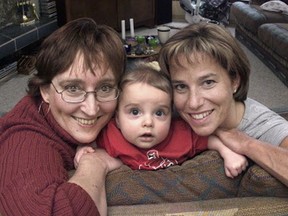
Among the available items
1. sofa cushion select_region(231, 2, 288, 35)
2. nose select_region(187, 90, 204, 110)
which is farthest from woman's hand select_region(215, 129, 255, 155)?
sofa cushion select_region(231, 2, 288, 35)

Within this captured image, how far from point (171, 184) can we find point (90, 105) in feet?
1.12

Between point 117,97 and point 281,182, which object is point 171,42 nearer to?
point 117,97

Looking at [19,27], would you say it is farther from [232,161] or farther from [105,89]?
[232,161]

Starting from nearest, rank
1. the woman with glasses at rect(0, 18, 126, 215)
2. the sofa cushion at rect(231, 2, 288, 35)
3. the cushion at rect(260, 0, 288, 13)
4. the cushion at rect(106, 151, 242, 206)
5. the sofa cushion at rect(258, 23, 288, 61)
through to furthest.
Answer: the woman with glasses at rect(0, 18, 126, 215) < the cushion at rect(106, 151, 242, 206) < the sofa cushion at rect(258, 23, 288, 61) < the sofa cushion at rect(231, 2, 288, 35) < the cushion at rect(260, 0, 288, 13)

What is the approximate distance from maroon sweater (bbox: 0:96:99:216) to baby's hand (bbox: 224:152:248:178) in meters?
0.41

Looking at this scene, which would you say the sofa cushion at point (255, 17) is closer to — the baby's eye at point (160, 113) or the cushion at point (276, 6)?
the cushion at point (276, 6)

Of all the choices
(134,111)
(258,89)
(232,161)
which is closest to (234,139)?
(232,161)

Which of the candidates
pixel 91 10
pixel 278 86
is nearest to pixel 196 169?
pixel 278 86

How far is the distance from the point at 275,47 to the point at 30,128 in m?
3.48

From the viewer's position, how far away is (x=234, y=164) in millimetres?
1138

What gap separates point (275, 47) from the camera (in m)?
4.11

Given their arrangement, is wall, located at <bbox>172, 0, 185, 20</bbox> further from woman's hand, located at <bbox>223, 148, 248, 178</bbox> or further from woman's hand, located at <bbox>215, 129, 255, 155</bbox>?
woman's hand, located at <bbox>223, 148, 248, 178</bbox>

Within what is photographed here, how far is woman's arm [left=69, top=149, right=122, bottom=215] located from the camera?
1.02m

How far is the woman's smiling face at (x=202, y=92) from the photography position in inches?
49.6
